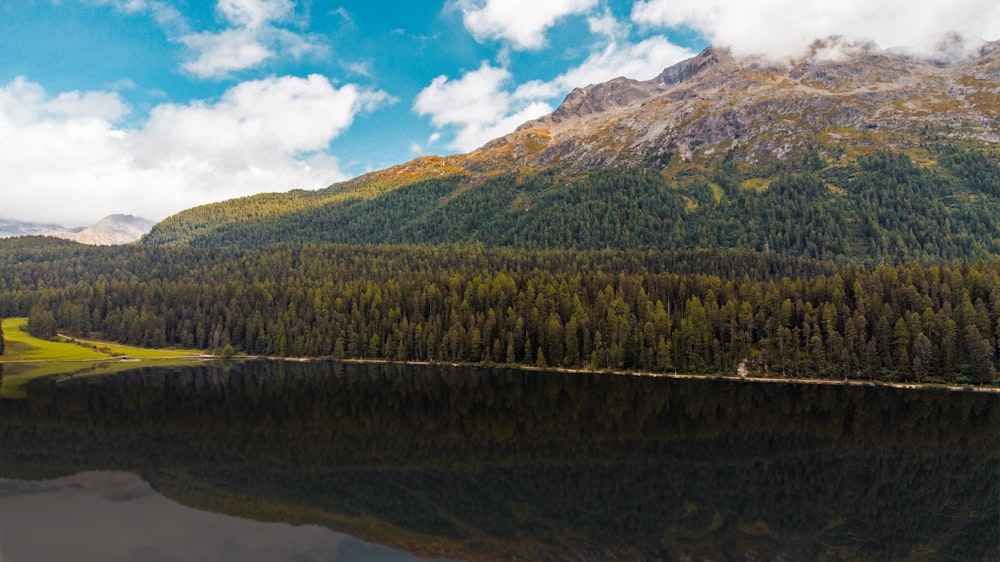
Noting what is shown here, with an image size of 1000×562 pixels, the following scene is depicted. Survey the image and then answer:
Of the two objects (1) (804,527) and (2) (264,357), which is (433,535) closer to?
(1) (804,527)

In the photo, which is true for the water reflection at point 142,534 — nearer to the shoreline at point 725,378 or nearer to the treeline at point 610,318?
the shoreline at point 725,378

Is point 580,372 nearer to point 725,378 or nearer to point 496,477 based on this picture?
point 725,378

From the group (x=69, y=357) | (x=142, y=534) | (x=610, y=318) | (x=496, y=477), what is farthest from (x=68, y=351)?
(x=496, y=477)

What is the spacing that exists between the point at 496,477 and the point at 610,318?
85211mm

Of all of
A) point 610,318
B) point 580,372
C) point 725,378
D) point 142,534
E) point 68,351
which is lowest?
point 142,534

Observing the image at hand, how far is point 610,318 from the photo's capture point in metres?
128

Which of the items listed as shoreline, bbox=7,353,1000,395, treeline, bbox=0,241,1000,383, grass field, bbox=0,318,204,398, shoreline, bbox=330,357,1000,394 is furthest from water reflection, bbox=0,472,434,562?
treeline, bbox=0,241,1000,383

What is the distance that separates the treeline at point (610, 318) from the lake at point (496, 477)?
18.9 m

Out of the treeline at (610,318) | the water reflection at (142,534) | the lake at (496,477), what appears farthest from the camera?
the treeline at (610,318)

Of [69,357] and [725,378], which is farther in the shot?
[69,357]

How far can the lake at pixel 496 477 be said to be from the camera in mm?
34844

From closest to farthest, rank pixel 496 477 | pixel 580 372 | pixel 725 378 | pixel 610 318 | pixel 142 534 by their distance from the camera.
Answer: pixel 142 534
pixel 496 477
pixel 725 378
pixel 580 372
pixel 610 318

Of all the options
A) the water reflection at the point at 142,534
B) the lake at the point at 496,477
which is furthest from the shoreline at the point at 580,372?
the water reflection at the point at 142,534

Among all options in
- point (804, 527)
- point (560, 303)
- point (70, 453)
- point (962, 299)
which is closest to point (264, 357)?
point (560, 303)
